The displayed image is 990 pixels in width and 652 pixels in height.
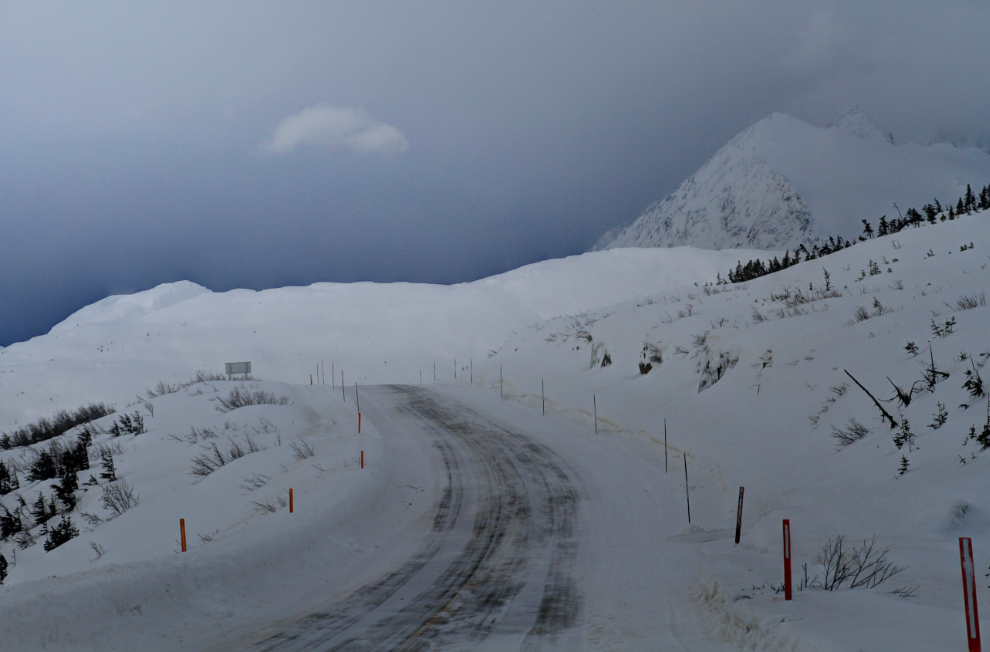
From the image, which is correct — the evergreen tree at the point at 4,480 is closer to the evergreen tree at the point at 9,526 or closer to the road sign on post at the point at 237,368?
the evergreen tree at the point at 9,526

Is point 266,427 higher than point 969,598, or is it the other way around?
point 969,598

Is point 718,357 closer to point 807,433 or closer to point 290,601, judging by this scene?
point 807,433

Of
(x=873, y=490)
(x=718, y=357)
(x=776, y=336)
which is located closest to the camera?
(x=873, y=490)

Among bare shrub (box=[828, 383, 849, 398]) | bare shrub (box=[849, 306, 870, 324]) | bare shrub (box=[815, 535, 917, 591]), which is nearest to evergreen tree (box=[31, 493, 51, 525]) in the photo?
bare shrub (box=[815, 535, 917, 591])

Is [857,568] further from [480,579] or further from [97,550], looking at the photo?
[97,550]

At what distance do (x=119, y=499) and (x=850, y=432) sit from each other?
54.0ft

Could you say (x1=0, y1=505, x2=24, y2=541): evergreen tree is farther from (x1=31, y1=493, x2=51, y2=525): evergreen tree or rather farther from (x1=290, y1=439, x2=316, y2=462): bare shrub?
(x1=290, y1=439, x2=316, y2=462): bare shrub

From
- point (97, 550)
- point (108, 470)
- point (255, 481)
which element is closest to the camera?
point (97, 550)

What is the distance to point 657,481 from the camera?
12.5 meters

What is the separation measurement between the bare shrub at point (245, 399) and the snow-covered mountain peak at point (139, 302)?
100517 mm

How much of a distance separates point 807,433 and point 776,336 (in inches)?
196

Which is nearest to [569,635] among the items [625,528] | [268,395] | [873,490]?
[625,528]

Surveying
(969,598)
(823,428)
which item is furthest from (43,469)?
(969,598)

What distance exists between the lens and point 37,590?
228 inches
